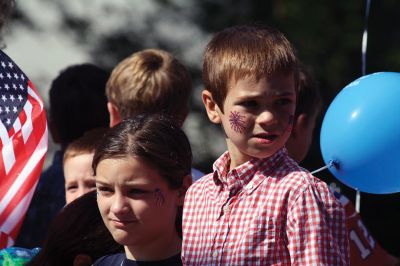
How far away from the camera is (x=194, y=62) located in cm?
1001

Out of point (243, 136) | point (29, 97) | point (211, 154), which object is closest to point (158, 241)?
point (243, 136)

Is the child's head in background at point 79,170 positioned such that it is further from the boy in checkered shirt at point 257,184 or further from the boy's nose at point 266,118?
the boy's nose at point 266,118

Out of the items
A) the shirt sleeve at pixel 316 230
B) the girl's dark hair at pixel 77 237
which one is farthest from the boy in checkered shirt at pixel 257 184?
the girl's dark hair at pixel 77 237

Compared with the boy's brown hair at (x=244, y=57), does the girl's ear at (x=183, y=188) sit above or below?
below

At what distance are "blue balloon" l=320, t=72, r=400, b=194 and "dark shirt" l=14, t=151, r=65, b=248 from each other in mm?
1812

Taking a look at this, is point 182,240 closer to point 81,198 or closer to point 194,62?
point 81,198

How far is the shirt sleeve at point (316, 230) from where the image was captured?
10.6ft

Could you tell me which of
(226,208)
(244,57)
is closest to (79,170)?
(226,208)

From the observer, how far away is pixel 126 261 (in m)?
3.78

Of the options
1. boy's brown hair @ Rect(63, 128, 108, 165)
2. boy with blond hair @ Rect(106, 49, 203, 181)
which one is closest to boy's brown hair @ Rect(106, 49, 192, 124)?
boy with blond hair @ Rect(106, 49, 203, 181)

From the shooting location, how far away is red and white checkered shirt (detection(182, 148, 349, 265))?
3245 millimetres

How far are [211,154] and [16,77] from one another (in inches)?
207

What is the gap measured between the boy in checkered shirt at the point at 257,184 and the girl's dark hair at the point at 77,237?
0.61 m

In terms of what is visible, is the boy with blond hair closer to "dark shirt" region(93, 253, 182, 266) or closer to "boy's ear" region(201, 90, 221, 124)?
"dark shirt" region(93, 253, 182, 266)
